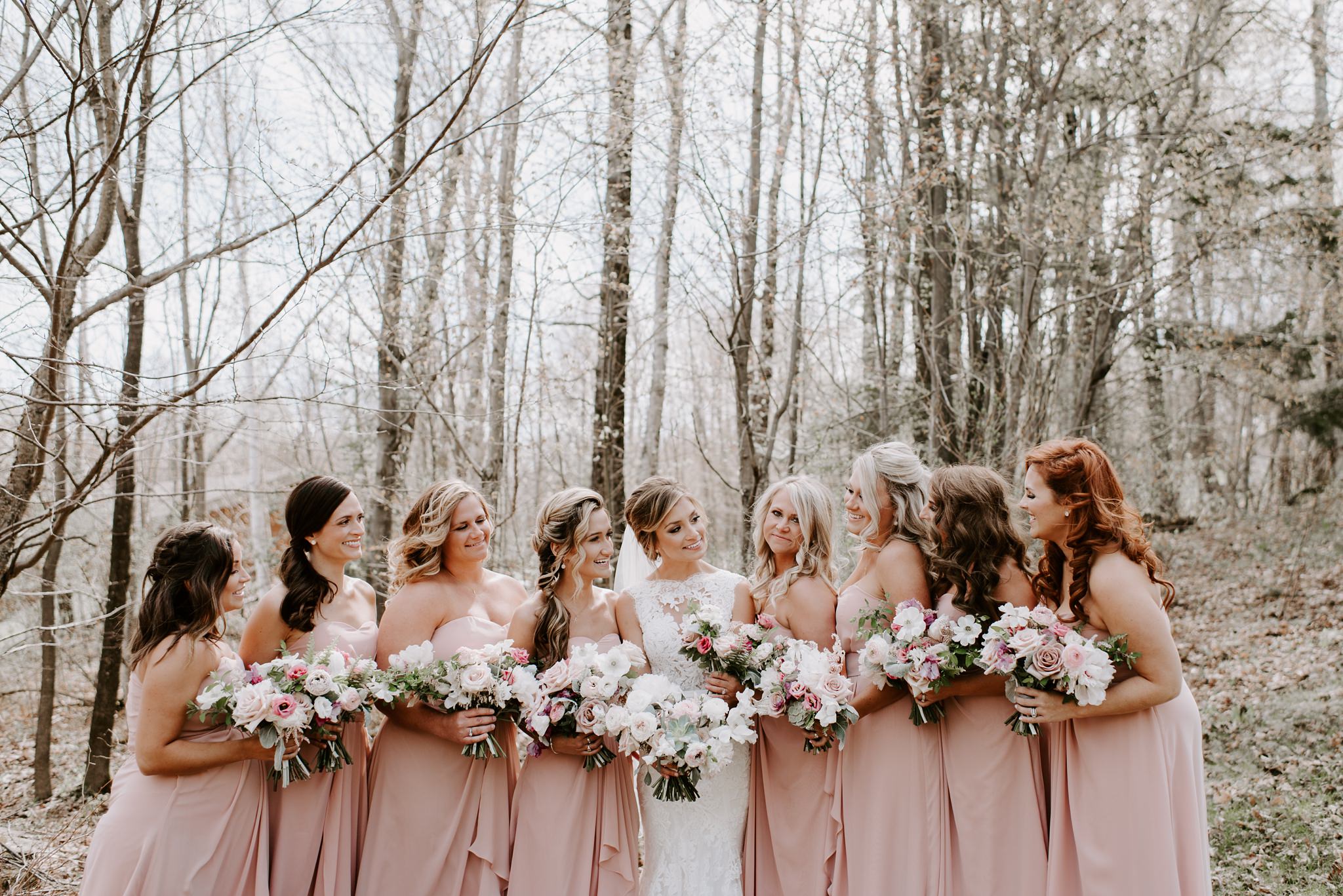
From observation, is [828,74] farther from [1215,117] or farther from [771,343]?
[1215,117]

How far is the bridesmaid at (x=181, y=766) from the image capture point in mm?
3809

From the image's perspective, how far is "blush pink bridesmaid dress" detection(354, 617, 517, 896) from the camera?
4305 millimetres

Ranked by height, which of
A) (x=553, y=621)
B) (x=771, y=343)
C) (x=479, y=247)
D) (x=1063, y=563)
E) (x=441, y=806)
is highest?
(x=479, y=247)

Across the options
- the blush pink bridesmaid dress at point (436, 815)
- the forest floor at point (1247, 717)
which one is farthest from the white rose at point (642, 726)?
the forest floor at point (1247, 717)

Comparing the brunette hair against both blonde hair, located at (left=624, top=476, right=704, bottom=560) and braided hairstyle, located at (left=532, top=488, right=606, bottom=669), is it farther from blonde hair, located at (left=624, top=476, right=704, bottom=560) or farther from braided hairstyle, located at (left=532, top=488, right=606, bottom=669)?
braided hairstyle, located at (left=532, top=488, right=606, bottom=669)

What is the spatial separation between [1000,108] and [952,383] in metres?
3.03

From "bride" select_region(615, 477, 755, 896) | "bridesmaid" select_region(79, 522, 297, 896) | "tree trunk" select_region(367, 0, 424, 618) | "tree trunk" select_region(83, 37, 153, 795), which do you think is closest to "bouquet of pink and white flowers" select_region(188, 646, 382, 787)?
"bridesmaid" select_region(79, 522, 297, 896)

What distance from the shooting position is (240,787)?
4.05m

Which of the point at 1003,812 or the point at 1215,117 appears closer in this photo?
the point at 1003,812

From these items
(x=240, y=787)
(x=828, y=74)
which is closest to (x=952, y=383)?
(x=828, y=74)

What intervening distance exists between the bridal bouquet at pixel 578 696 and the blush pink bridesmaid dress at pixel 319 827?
0.95m

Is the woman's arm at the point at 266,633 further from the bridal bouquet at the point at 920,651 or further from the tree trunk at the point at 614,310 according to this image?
the tree trunk at the point at 614,310

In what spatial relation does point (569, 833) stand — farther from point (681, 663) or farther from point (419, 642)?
point (419, 642)

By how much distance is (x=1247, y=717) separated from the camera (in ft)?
29.8
